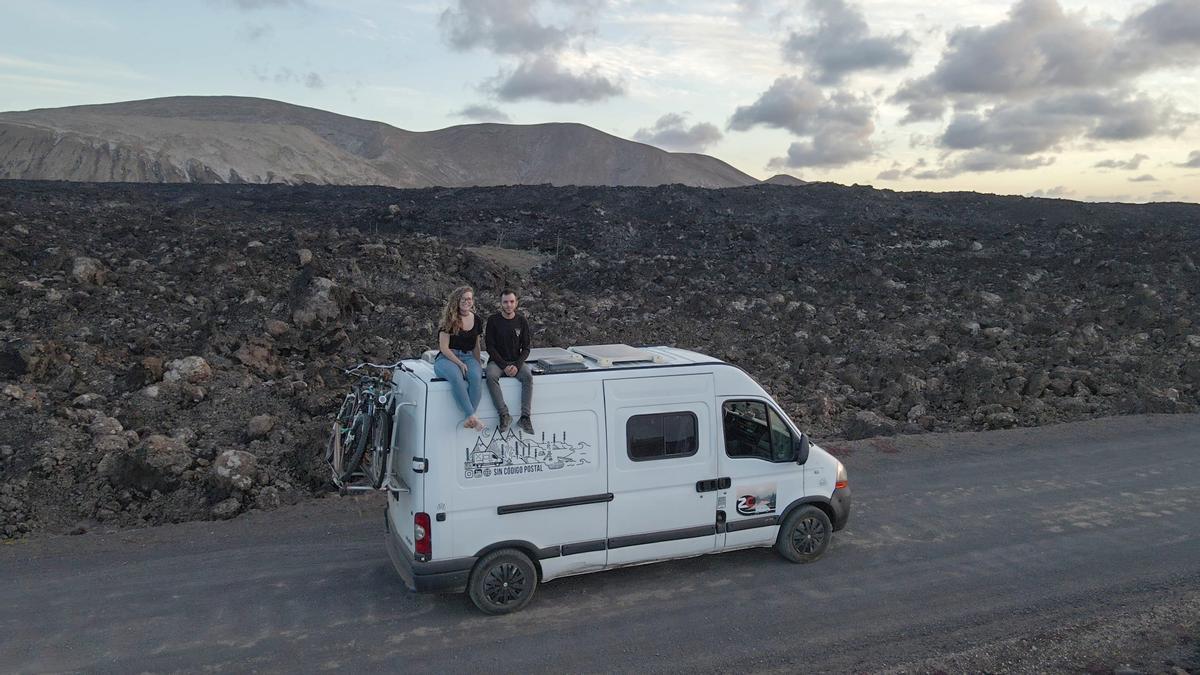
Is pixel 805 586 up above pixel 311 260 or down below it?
below

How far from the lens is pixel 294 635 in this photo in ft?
23.3

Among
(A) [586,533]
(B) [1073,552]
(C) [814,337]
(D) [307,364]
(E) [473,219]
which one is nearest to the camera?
(A) [586,533]

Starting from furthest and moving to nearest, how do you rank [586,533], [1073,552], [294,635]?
1. [1073,552]
2. [586,533]
3. [294,635]

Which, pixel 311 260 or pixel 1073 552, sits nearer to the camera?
pixel 1073 552

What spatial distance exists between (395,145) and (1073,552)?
162033 mm

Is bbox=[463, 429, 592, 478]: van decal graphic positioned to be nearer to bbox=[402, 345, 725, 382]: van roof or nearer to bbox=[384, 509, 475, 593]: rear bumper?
bbox=[402, 345, 725, 382]: van roof

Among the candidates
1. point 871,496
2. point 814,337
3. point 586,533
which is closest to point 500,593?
point 586,533

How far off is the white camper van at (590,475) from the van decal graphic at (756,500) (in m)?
0.01

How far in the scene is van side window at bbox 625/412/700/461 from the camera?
768 centimetres

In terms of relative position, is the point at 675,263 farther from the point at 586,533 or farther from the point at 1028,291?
the point at 586,533

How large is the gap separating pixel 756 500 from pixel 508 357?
315cm

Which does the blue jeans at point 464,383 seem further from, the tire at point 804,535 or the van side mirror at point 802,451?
the tire at point 804,535

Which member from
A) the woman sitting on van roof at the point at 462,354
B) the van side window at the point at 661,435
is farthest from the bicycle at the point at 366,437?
the van side window at the point at 661,435

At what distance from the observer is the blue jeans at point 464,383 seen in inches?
280
